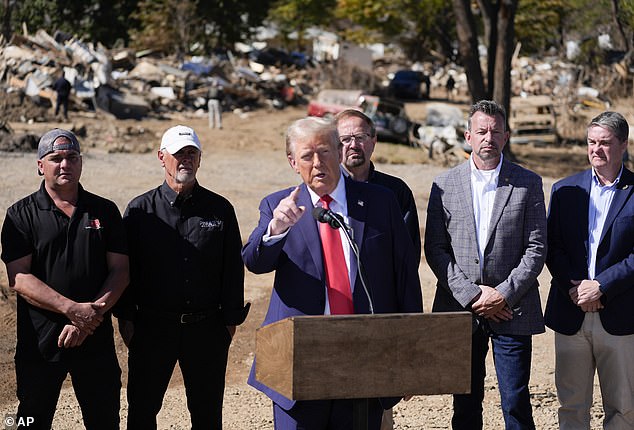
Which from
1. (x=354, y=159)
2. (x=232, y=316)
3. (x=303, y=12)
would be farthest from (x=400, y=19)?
(x=232, y=316)

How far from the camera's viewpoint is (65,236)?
545cm

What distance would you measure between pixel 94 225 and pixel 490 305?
2377 mm

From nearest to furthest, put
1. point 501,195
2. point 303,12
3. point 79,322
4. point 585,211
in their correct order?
point 79,322
point 501,195
point 585,211
point 303,12

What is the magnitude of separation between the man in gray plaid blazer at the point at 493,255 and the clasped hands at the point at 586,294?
23 centimetres

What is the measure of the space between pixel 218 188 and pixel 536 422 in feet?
43.3

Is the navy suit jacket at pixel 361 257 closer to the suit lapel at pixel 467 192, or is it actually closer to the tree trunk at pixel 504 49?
the suit lapel at pixel 467 192

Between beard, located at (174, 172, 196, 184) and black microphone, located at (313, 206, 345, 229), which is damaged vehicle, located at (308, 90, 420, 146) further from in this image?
black microphone, located at (313, 206, 345, 229)

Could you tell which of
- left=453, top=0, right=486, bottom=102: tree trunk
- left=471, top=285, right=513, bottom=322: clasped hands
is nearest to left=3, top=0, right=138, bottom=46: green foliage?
left=453, top=0, right=486, bottom=102: tree trunk

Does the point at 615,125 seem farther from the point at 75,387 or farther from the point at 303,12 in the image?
the point at 303,12

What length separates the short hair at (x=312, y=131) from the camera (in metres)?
4.50

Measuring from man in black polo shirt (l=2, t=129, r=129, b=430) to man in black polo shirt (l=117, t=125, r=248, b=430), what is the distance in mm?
172

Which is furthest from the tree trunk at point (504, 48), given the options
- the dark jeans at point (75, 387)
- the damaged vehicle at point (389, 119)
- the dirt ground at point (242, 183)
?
the dark jeans at point (75, 387)

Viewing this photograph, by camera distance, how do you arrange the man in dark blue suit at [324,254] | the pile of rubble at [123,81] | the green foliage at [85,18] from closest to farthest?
1. the man in dark blue suit at [324,254]
2. the pile of rubble at [123,81]
3. the green foliage at [85,18]

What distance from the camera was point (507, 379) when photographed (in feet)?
19.3
